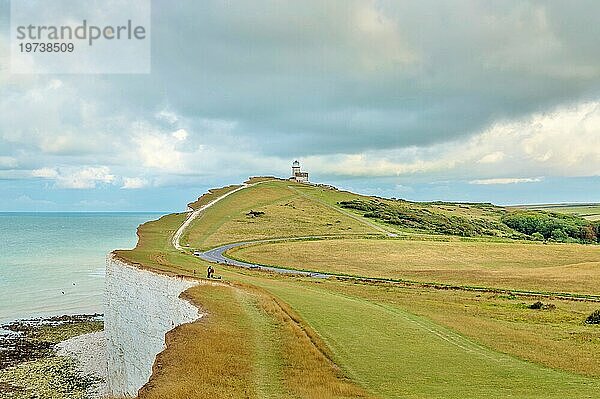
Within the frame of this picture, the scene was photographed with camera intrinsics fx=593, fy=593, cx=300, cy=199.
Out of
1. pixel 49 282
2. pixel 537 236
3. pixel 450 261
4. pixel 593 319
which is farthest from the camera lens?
pixel 537 236

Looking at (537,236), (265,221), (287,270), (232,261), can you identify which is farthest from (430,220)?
(287,270)

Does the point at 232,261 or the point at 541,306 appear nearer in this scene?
the point at 541,306

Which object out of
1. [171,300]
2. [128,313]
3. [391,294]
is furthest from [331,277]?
[171,300]

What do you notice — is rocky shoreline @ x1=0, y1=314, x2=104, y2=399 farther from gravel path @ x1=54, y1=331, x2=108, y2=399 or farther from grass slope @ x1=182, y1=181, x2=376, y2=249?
grass slope @ x1=182, y1=181, x2=376, y2=249

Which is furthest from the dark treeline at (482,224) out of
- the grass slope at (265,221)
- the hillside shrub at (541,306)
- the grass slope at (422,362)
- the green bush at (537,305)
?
the grass slope at (422,362)

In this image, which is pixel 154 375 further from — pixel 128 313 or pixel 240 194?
pixel 240 194

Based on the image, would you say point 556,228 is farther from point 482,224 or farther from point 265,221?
point 265,221

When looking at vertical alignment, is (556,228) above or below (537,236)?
above
